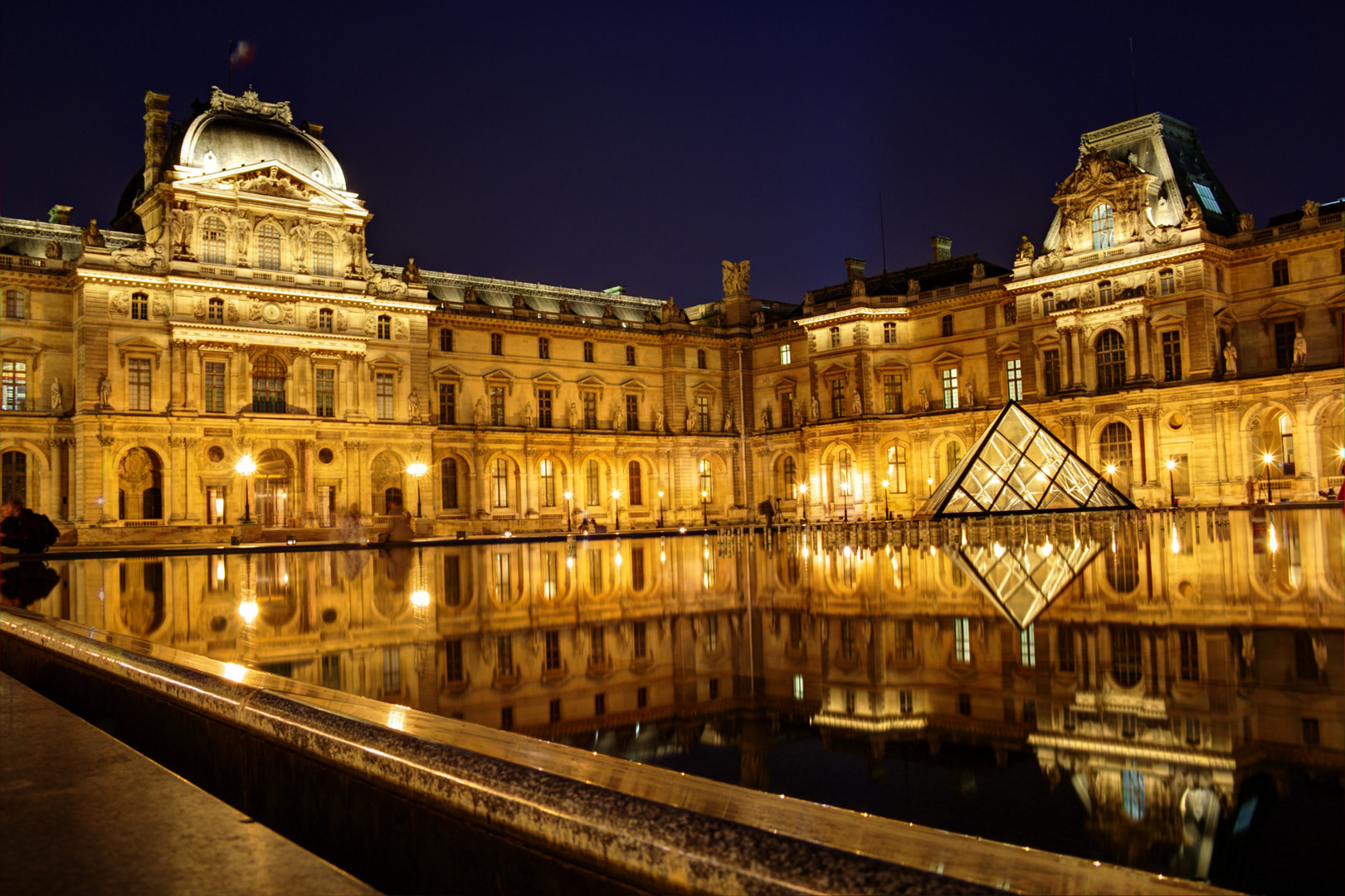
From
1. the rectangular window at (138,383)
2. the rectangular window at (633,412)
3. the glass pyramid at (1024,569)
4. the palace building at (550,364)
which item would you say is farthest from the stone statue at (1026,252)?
the rectangular window at (138,383)

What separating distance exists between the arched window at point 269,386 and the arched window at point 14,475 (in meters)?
9.02

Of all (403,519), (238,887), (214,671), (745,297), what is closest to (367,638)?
(214,671)

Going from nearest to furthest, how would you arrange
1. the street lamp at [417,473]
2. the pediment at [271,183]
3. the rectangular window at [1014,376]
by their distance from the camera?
the pediment at [271,183]
the street lamp at [417,473]
the rectangular window at [1014,376]

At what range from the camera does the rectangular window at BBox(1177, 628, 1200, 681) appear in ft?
23.1

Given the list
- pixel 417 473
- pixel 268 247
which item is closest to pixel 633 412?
pixel 417 473

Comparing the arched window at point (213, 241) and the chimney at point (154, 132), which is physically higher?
the chimney at point (154, 132)

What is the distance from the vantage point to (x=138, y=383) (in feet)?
140

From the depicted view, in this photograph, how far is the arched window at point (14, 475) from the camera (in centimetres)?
4241

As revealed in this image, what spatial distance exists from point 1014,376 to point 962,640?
46.7 meters

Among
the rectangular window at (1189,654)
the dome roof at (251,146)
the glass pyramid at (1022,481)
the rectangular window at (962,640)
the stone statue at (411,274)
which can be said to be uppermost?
the dome roof at (251,146)

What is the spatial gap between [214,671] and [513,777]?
11.1ft

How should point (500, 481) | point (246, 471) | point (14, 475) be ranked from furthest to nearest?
1. point (500, 481)
2. point (14, 475)
3. point (246, 471)

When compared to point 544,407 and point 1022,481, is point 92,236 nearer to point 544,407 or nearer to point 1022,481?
point 544,407

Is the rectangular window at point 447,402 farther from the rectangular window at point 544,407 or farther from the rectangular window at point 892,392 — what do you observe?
the rectangular window at point 892,392
